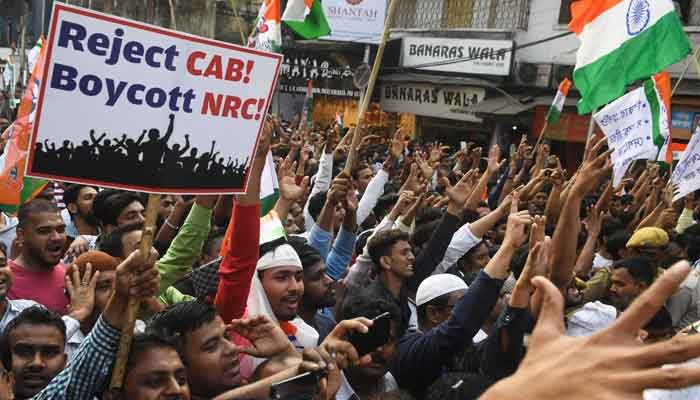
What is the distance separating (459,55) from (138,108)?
699 inches

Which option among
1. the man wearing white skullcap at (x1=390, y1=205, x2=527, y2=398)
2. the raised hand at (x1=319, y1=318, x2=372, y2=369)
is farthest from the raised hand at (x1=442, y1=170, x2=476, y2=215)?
the raised hand at (x1=319, y1=318, x2=372, y2=369)

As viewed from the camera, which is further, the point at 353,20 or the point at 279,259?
the point at 353,20

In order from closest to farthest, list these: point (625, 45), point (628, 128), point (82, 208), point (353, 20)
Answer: point (82, 208) < point (625, 45) < point (628, 128) < point (353, 20)

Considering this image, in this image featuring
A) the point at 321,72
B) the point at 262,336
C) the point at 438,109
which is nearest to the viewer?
the point at 262,336

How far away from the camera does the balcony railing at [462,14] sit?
18734 mm

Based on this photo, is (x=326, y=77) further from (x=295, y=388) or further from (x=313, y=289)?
(x=295, y=388)

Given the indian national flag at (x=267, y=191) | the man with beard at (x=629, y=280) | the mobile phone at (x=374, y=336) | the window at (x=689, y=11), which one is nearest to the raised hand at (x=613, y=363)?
the mobile phone at (x=374, y=336)

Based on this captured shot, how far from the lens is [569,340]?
4.33ft

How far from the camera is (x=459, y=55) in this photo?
64.6 feet

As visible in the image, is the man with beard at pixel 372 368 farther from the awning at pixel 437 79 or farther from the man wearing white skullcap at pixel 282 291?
the awning at pixel 437 79

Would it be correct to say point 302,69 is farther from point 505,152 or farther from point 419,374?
point 419,374

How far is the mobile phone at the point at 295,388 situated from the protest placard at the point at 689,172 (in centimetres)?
533

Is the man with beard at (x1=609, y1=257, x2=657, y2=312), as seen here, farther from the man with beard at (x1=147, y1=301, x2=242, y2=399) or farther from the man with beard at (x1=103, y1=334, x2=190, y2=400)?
the man with beard at (x1=103, y1=334, x2=190, y2=400)

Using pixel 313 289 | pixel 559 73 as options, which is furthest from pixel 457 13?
pixel 313 289
